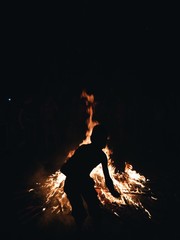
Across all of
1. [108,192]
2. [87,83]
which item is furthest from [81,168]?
[87,83]

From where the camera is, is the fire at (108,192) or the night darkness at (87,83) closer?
the fire at (108,192)

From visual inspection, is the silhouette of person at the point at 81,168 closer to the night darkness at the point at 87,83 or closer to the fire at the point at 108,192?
the fire at the point at 108,192

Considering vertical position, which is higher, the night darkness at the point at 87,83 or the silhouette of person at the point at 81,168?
the night darkness at the point at 87,83

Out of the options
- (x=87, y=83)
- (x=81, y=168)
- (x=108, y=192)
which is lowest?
(x=108, y=192)

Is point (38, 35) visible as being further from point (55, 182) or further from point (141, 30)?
point (55, 182)

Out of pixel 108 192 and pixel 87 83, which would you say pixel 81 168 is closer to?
pixel 108 192

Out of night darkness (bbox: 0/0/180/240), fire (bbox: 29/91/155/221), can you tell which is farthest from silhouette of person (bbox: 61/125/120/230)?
night darkness (bbox: 0/0/180/240)

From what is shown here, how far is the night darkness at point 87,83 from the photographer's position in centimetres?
870

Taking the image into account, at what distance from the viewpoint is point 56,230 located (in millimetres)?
5316

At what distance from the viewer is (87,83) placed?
938 cm

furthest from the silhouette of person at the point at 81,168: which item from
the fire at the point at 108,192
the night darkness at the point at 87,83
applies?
the night darkness at the point at 87,83

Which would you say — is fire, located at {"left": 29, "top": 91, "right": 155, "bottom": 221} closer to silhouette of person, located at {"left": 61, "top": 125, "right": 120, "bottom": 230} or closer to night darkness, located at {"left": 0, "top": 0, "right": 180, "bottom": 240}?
night darkness, located at {"left": 0, "top": 0, "right": 180, "bottom": 240}

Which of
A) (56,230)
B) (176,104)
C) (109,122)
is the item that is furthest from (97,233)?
(176,104)

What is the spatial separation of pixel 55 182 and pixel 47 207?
1.04 m
